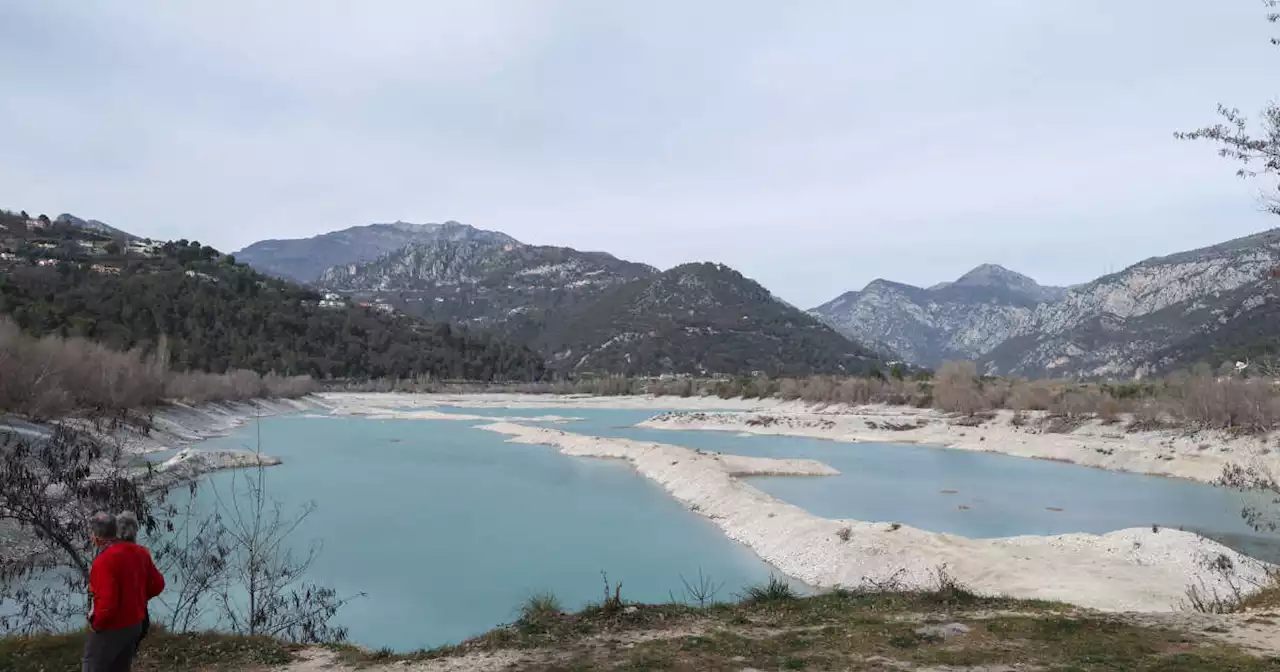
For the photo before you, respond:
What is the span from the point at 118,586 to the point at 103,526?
20.2 inches

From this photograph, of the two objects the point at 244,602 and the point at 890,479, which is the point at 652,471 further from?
the point at 244,602

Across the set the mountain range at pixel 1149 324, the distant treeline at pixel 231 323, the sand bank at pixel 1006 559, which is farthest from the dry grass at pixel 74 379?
the mountain range at pixel 1149 324

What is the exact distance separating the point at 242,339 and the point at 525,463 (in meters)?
89.2

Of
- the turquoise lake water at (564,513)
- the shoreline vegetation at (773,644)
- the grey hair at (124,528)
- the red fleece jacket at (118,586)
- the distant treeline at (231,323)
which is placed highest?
the distant treeline at (231,323)

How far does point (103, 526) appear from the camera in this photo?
6.40 m

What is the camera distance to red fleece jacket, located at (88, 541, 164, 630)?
6.30 meters

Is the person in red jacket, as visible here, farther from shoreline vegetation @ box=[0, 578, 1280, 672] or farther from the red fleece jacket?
shoreline vegetation @ box=[0, 578, 1280, 672]

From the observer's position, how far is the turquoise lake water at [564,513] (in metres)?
17.2

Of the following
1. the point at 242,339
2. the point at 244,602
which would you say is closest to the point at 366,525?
the point at 244,602

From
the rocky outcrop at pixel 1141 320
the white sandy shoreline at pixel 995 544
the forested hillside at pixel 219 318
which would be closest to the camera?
the white sandy shoreline at pixel 995 544

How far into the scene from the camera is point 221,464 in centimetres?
3275

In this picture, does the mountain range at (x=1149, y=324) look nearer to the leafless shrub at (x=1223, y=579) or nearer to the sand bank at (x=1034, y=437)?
the sand bank at (x=1034, y=437)

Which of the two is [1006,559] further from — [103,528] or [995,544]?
[103,528]

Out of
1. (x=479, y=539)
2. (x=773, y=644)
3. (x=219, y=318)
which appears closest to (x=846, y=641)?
(x=773, y=644)
